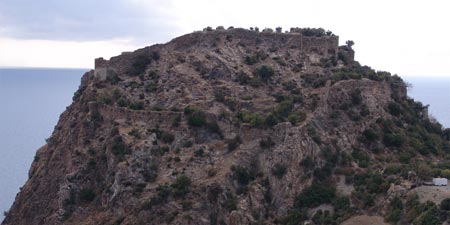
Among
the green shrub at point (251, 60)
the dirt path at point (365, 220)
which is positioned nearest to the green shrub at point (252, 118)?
the green shrub at point (251, 60)

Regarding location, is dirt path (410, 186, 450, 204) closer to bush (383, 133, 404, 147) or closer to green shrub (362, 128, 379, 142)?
bush (383, 133, 404, 147)

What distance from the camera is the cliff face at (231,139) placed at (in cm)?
4319

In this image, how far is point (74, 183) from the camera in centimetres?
4778

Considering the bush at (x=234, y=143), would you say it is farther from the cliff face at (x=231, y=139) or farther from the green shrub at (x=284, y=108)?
the green shrub at (x=284, y=108)

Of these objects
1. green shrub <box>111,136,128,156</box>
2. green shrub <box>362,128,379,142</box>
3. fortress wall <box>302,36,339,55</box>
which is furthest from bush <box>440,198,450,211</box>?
fortress wall <box>302,36,339,55</box>

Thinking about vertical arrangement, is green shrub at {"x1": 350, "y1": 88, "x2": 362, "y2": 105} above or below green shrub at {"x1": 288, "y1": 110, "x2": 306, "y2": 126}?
above

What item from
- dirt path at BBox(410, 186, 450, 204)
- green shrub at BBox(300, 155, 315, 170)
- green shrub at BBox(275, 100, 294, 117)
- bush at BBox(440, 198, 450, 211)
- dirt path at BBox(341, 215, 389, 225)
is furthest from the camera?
green shrub at BBox(275, 100, 294, 117)

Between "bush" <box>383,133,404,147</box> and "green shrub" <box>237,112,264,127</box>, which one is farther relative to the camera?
"bush" <box>383,133,404,147</box>

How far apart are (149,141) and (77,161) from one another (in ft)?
18.1

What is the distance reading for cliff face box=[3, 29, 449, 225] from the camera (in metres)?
43.2

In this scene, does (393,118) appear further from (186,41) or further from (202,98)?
(186,41)

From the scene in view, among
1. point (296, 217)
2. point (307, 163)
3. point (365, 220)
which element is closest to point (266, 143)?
point (307, 163)

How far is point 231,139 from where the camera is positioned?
46812mm

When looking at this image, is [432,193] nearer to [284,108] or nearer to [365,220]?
[365,220]
